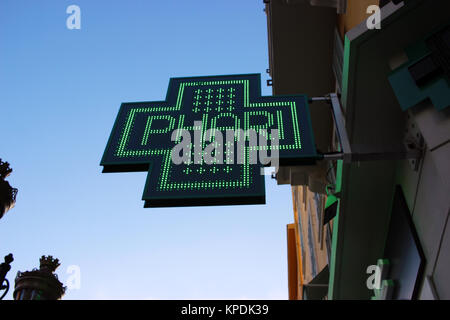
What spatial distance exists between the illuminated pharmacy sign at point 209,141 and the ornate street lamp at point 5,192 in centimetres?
359

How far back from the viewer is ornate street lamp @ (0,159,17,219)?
6708mm

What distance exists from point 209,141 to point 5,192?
4.87 m

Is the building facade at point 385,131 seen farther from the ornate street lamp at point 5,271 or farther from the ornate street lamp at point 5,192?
the ornate street lamp at point 5,192

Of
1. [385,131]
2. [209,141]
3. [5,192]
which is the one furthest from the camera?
[5,192]

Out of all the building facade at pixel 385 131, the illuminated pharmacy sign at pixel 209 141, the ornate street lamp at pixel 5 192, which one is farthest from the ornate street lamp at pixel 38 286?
the building facade at pixel 385 131

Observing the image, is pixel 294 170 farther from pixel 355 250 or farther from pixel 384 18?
pixel 384 18

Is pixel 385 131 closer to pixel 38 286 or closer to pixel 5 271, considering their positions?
pixel 5 271

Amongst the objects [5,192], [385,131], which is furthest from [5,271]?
[385,131]

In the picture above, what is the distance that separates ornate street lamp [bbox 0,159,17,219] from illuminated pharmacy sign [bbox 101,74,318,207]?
11.8 ft

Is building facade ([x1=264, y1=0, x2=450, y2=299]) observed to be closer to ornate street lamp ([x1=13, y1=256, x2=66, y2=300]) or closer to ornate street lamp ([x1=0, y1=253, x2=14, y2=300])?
ornate street lamp ([x1=0, y1=253, x2=14, y2=300])

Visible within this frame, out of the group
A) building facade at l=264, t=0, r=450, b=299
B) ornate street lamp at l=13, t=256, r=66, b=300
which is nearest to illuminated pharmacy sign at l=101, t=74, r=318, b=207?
building facade at l=264, t=0, r=450, b=299

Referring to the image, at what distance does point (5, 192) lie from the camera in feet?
22.3
